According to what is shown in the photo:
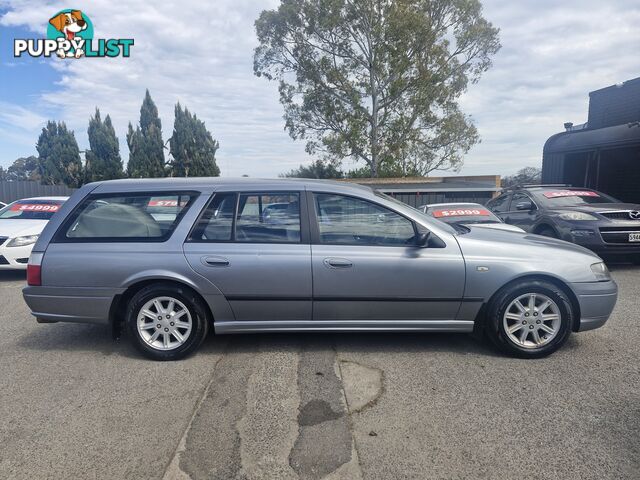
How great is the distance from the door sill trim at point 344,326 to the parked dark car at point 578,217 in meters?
5.09

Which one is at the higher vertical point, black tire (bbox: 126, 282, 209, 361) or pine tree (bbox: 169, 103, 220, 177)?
pine tree (bbox: 169, 103, 220, 177)

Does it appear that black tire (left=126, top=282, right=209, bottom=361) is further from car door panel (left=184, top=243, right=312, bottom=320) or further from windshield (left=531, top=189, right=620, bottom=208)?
windshield (left=531, top=189, right=620, bottom=208)

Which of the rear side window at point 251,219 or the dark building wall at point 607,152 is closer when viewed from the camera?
the rear side window at point 251,219

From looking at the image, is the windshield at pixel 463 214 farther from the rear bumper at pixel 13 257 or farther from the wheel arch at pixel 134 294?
the rear bumper at pixel 13 257

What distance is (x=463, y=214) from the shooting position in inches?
352

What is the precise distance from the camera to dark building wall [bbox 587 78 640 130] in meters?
16.7

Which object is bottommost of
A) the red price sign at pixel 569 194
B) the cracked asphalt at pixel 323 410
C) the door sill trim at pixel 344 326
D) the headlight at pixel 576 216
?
the cracked asphalt at pixel 323 410

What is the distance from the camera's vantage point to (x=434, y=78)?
25500 millimetres

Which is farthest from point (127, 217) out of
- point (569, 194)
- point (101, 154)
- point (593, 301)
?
point (101, 154)

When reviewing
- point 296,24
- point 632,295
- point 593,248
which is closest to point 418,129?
point 296,24

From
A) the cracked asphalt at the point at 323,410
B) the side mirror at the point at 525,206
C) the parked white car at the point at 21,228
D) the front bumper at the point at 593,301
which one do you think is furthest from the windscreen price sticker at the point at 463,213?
the parked white car at the point at 21,228

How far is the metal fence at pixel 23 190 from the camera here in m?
23.2

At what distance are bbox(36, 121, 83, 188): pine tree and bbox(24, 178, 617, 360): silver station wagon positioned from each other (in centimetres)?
2798

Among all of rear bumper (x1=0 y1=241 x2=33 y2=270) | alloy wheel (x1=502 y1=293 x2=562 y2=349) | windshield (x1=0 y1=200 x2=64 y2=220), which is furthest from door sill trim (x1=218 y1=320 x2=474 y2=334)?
windshield (x1=0 y1=200 x2=64 y2=220)
